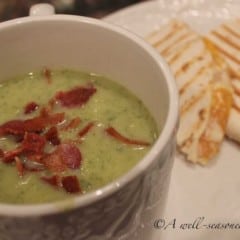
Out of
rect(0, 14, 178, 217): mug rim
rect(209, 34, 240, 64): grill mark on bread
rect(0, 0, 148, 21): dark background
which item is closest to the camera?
rect(0, 14, 178, 217): mug rim

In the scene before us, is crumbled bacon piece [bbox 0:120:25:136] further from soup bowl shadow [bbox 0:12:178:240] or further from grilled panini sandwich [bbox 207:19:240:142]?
grilled panini sandwich [bbox 207:19:240:142]

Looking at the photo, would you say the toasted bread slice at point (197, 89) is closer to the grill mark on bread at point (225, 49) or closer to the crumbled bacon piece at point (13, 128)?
the grill mark on bread at point (225, 49)

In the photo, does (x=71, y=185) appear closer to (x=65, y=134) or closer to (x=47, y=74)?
(x=65, y=134)

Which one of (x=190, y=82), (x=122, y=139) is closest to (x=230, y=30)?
(x=190, y=82)

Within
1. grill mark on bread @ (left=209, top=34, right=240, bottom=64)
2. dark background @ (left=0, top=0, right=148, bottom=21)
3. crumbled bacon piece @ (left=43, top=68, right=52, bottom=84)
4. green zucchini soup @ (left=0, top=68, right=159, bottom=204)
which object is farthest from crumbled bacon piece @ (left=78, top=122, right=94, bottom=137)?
dark background @ (left=0, top=0, right=148, bottom=21)

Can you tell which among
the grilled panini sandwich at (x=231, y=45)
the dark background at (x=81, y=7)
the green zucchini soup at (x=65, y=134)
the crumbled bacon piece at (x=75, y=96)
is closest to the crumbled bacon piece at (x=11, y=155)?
the green zucchini soup at (x=65, y=134)

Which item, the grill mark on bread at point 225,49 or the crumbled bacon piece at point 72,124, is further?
the grill mark on bread at point 225,49
